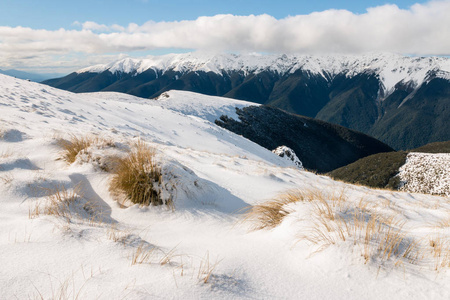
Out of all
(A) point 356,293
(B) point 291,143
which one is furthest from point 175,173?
(B) point 291,143

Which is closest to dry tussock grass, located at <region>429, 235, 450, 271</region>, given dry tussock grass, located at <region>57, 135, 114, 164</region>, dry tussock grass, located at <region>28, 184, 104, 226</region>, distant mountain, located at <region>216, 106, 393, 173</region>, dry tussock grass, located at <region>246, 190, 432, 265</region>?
dry tussock grass, located at <region>246, 190, 432, 265</region>

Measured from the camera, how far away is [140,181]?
14.0 feet

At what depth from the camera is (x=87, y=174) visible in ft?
15.4

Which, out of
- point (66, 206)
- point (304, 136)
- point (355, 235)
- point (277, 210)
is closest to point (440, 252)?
point (355, 235)

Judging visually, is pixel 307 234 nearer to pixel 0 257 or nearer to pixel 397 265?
pixel 397 265

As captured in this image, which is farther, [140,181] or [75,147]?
[75,147]

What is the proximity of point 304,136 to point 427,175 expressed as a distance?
51.9 metres

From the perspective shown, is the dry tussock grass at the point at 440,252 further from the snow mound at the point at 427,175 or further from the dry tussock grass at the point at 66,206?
the snow mound at the point at 427,175

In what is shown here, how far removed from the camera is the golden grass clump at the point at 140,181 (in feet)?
13.7

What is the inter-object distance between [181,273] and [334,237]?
1.68m

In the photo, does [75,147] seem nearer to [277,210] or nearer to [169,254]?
[169,254]

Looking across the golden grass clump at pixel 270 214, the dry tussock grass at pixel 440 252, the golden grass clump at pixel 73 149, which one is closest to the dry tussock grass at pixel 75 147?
the golden grass clump at pixel 73 149

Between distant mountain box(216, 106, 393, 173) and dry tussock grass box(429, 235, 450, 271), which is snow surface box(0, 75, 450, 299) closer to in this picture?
dry tussock grass box(429, 235, 450, 271)

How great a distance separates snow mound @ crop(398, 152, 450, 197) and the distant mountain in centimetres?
2828
